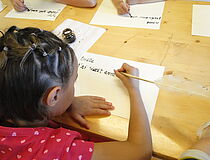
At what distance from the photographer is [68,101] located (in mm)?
645

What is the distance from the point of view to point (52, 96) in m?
0.53

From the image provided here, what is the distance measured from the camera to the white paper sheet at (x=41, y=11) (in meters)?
1.11

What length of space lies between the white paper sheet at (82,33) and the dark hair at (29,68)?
0.35m

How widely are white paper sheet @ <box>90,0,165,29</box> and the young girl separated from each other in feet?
1.46

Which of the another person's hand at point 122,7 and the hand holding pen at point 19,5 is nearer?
the another person's hand at point 122,7

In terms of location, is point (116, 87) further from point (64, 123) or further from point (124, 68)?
point (64, 123)

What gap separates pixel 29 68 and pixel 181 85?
1.50 ft

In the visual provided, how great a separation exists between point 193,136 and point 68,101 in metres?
0.36

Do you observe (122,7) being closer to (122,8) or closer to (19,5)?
(122,8)

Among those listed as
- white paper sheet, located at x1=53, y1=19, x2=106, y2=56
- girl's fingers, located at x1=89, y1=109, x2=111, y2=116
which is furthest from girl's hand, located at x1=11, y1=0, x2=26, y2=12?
girl's fingers, located at x1=89, y1=109, x2=111, y2=116

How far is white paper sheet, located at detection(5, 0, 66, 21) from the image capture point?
1113mm

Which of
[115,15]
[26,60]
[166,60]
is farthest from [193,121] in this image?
[115,15]

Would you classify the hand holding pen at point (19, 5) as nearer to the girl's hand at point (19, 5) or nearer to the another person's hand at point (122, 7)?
the girl's hand at point (19, 5)

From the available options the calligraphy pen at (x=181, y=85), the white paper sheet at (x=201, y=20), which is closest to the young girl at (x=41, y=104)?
Answer: the calligraphy pen at (x=181, y=85)
